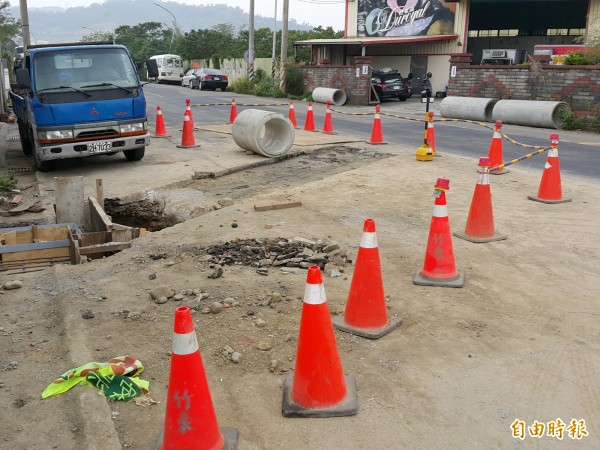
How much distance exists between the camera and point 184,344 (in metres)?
2.92

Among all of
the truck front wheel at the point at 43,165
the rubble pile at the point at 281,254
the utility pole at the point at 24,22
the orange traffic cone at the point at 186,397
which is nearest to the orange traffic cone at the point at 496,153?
the rubble pile at the point at 281,254

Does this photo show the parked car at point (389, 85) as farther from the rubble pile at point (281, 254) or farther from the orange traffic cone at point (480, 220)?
the rubble pile at point (281, 254)

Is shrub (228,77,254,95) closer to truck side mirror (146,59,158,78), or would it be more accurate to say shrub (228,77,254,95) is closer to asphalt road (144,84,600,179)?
asphalt road (144,84,600,179)

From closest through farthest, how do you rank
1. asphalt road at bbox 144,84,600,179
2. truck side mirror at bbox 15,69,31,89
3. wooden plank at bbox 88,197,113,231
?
wooden plank at bbox 88,197,113,231 → truck side mirror at bbox 15,69,31,89 → asphalt road at bbox 144,84,600,179

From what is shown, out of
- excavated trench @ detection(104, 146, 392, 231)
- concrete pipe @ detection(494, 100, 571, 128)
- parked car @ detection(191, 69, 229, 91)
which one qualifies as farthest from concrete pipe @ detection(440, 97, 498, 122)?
parked car @ detection(191, 69, 229, 91)

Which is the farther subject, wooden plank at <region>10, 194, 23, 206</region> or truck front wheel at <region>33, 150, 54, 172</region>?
truck front wheel at <region>33, 150, 54, 172</region>

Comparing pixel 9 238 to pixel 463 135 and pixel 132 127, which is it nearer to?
pixel 132 127

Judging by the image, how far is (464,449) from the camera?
121 inches

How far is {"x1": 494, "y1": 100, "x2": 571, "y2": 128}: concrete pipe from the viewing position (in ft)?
60.6

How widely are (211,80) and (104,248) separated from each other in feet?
122

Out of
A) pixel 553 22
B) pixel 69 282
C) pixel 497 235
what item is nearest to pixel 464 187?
pixel 497 235

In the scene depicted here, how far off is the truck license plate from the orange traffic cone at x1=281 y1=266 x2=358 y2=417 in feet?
27.1

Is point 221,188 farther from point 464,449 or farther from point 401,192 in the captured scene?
point 464,449

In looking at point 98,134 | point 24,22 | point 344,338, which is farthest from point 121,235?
point 24,22
